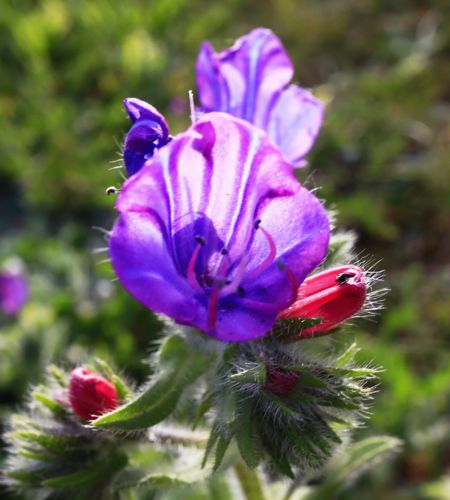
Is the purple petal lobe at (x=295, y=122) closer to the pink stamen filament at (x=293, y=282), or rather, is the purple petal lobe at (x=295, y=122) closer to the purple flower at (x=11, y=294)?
the pink stamen filament at (x=293, y=282)

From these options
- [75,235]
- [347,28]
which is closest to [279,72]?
[75,235]

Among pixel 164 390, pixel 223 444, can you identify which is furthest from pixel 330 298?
pixel 164 390

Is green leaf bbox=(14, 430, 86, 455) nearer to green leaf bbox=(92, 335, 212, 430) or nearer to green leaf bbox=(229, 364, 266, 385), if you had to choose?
green leaf bbox=(92, 335, 212, 430)

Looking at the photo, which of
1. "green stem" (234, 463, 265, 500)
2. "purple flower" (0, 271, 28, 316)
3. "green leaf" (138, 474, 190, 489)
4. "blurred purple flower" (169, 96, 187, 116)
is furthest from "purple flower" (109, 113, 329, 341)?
"blurred purple flower" (169, 96, 187, 116)

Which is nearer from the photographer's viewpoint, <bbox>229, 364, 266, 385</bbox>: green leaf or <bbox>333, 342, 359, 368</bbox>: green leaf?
<bbox>229, 364, 266, 385</bbox>: green leaf

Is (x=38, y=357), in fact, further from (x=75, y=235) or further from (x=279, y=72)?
(x=279, y=72)

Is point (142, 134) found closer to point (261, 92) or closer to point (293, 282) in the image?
point (293, 282)
